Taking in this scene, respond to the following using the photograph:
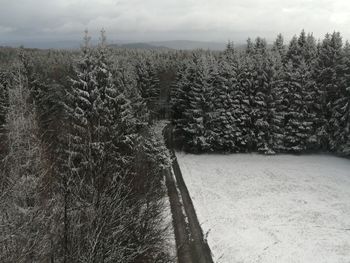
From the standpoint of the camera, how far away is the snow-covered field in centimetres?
2075

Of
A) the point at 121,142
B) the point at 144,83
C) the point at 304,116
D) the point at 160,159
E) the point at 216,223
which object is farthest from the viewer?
the point at 144,83

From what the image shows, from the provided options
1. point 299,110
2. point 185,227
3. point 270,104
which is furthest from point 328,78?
point 185,227

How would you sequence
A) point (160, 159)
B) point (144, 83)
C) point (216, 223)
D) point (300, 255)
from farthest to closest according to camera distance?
point (144, 83), point (160, 159), point (216, 223), point (300, 255)

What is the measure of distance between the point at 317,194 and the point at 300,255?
10938mm

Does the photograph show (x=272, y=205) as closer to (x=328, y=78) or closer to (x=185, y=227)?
(x=185, y=227)

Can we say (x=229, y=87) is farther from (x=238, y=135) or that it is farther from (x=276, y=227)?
(x=276, y=227)

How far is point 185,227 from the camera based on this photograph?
23.0 meters

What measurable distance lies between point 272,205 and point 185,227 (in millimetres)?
8446

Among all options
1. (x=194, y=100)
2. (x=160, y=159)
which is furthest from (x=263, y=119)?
(x=160, y=159)

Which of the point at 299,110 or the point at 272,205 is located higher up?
the point at 299,110

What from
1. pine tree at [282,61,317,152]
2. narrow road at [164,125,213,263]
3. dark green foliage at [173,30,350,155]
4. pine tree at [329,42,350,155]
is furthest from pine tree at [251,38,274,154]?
narrow road at [164,125,213,263]

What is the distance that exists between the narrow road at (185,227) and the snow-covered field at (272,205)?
0.62 meters

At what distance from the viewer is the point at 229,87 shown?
143ft

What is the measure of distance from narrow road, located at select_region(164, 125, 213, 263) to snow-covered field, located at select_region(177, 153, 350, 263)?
62 cm
